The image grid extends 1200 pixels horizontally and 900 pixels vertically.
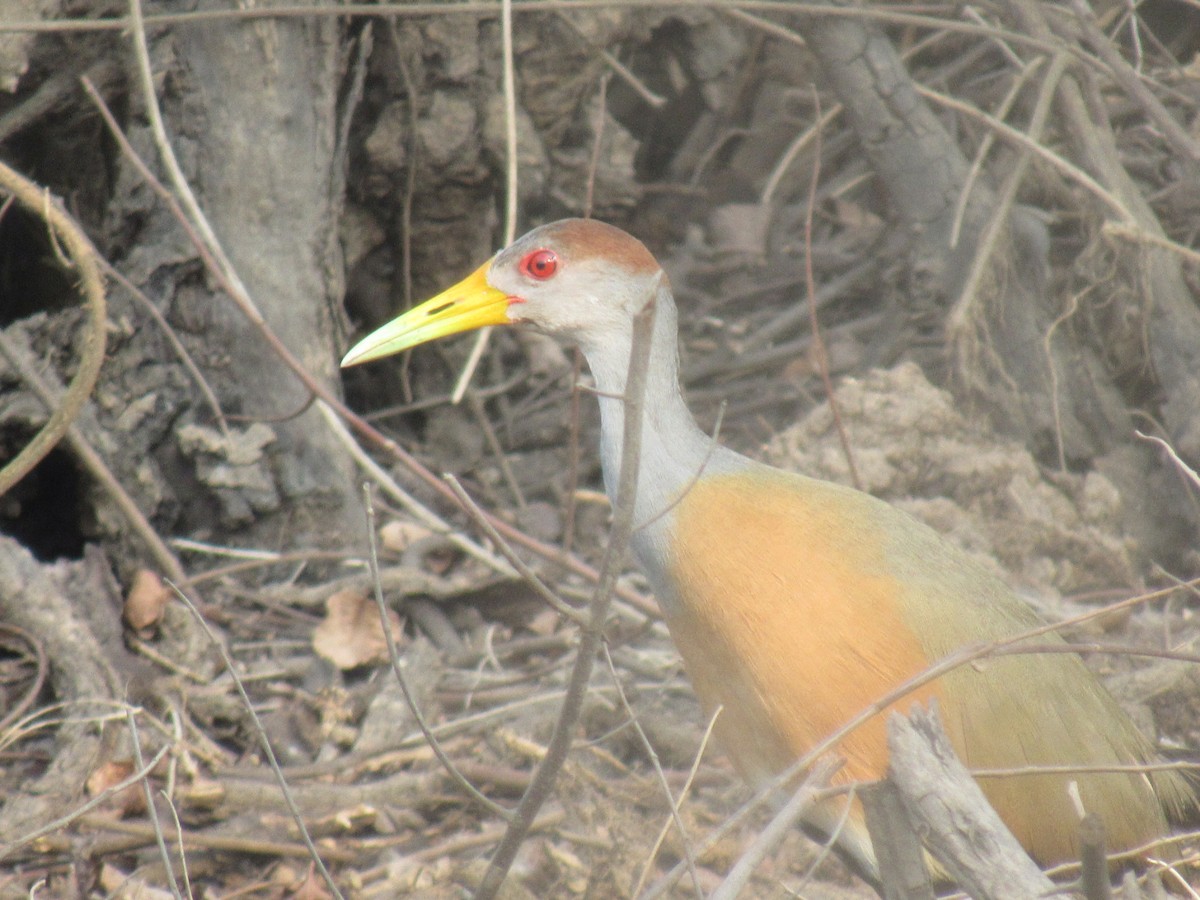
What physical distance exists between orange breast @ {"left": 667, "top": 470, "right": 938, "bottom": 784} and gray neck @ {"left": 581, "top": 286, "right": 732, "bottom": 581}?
45 millimetres

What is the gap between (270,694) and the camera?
338 cm

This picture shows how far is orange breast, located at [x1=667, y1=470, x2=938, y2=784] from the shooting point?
2410 millimetres

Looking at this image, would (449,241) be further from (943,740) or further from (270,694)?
(943,740)

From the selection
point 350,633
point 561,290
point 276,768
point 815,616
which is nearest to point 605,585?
point 276,768

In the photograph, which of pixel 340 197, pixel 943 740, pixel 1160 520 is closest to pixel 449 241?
pixel 340 197

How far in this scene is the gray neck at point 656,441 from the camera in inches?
101

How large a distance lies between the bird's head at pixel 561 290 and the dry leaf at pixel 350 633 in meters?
0.98

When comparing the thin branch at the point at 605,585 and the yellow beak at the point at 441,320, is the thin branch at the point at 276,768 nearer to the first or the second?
the thin branch at the point at 605,585

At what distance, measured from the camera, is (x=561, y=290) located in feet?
8.97

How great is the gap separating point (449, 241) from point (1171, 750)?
2.52 meters

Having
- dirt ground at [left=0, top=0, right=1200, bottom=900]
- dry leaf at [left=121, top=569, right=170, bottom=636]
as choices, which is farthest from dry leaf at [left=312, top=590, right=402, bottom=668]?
dry leaf at [left=121, top=569, right=170, bottom=636]

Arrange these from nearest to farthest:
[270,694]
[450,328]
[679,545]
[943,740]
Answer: [943,740]
[679,545]
[450,328]
[270,694]

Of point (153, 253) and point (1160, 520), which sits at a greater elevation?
point (153, 253)

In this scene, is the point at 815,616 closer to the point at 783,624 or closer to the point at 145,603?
the point at 783,624
